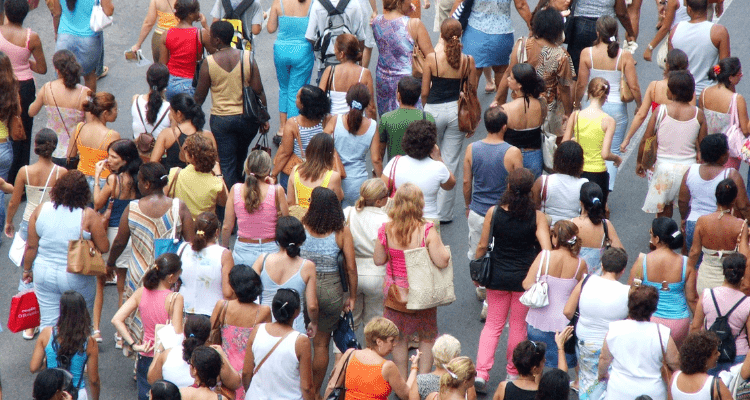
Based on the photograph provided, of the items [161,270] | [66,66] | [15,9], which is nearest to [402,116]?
[161,270]

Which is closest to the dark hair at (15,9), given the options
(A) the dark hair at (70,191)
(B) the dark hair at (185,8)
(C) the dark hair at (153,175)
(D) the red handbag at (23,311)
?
(B) the dark hair at (185,8)

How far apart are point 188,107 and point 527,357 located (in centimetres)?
383

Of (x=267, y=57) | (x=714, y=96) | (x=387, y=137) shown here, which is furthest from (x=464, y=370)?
(x=267, y=57)

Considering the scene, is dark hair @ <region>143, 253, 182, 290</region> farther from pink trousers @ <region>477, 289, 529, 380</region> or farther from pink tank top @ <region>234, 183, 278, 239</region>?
pink trousers @ <region>477, 289, 529, 380</region>

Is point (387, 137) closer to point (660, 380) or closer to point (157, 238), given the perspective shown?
point (157, 238)

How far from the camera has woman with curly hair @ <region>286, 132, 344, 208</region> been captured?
754 cm

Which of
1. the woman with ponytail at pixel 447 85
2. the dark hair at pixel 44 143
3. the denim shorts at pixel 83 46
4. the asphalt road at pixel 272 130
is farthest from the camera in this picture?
the denim shorts at pixel 83 46

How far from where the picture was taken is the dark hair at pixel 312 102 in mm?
8195

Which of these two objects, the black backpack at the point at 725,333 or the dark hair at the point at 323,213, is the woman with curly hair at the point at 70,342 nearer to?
the dark hair at the point at 323,213

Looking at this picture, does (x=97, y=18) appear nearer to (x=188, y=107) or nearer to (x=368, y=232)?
(x=188, y=107)

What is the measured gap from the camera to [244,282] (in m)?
6.36

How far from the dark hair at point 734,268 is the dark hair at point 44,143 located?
5.29 m

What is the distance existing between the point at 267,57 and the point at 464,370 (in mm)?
7807

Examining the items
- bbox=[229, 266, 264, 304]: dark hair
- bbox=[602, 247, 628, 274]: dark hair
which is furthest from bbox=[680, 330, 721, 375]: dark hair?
bbox=[229, 266, 264, 304]: dark hair
